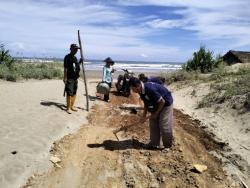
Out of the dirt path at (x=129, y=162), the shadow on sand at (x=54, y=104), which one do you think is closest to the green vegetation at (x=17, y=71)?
the shadow on sand at (x=54, y=104)

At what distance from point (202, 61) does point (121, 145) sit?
50.6ft

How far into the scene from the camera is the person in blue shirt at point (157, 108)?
318 inches

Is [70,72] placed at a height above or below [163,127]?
above

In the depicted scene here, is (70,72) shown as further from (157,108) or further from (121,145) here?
(157,108)

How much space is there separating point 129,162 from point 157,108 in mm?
1158

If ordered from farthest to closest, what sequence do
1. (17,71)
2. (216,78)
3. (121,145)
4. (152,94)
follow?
(17,71)
(216,78)
(121,145)
(152,94)

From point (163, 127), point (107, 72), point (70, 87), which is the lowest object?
point (163, 127)

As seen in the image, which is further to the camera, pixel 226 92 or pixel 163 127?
pixel 226 92

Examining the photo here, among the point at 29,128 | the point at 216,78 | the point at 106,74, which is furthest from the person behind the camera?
the point at 216,78

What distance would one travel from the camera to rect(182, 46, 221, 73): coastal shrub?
2336 cm

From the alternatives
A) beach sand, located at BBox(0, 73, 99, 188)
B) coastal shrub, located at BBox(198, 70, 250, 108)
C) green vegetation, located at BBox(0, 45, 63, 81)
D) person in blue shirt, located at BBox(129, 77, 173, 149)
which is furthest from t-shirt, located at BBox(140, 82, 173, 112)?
green vegetation, located at BBox(0, 45, 63, 81)

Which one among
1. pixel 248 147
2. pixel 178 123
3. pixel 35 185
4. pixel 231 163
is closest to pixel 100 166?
pixel 35 185

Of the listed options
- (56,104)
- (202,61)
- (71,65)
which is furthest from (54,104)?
(202,61)

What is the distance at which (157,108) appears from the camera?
8.20 m
